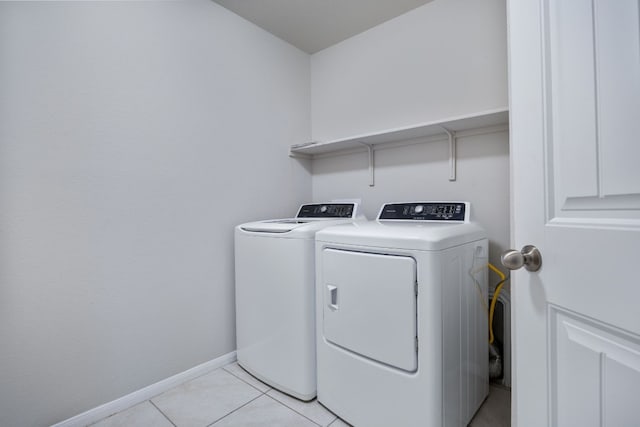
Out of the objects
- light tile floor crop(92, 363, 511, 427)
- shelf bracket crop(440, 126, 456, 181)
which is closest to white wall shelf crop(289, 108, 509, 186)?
shelf bracket crop(440, 126, 456, 181)

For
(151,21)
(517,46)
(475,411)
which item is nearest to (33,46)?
(151,21)

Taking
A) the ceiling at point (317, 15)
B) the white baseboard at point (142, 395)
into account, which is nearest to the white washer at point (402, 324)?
the white baseboard at point (142, 395)

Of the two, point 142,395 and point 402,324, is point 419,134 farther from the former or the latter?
point 142,395

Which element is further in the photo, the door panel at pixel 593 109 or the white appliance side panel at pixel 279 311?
the white appliance side panel at pixel 279 311

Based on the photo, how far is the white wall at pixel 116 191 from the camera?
1223 mm

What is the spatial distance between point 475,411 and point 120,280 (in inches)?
74.6

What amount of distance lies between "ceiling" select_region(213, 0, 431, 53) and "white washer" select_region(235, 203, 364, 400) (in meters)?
1.49

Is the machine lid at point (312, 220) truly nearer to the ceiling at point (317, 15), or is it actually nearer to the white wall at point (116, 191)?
the white wall at point (116, 191)

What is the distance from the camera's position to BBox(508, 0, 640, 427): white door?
50cm

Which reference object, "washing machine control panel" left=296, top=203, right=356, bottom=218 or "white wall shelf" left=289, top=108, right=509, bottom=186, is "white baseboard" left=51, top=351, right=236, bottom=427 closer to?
"washing machine control panel" left=296, top=203, right=356, bottom=218

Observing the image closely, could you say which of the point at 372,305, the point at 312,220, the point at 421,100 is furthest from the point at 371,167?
the point at 372,305

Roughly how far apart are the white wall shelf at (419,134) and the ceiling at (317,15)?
0.87 metres

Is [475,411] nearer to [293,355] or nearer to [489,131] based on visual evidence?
[293,355]

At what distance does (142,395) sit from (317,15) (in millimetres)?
2618
